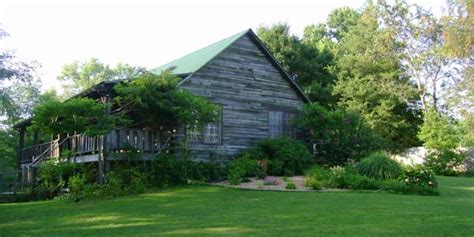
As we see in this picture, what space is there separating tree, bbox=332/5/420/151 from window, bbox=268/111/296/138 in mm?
14553

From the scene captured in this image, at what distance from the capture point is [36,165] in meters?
19.1

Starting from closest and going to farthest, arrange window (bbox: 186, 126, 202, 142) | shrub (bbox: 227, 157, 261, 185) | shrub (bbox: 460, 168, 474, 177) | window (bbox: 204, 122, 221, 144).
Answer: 1. shrub (bbox: 227, 157, 261, 185)
2. window (bbox: 186, 126, 202, 142)
3. window (bbox: 204, 122, 221, 144)
4. shrub (bbox: 460, 168, 474, 177)

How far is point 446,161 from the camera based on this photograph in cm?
2694

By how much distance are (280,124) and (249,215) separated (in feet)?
41.8

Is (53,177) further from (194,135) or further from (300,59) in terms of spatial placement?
(300,59)

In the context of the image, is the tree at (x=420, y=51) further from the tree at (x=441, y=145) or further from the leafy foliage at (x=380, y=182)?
the leafy foliage at (x=380, y=182)

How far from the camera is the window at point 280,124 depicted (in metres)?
21.9

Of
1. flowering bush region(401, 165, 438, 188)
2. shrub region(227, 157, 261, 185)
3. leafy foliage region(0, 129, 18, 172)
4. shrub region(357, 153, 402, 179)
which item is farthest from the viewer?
leafy foliage region(0, 129, 18, 172)

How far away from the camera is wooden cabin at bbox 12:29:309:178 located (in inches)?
750

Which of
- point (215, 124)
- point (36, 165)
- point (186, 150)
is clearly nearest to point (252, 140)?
point (215, 124)

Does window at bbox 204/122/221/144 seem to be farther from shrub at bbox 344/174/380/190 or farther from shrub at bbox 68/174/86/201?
shrub at bbox 344/174/380/190

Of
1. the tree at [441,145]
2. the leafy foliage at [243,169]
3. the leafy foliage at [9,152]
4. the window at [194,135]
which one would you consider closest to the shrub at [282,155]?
the leafy foliage at [243,169]

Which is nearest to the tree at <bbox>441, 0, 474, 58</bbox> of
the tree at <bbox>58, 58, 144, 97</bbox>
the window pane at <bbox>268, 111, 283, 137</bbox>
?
the window pane at <bbox>268, 111, 283, 137</bbox>

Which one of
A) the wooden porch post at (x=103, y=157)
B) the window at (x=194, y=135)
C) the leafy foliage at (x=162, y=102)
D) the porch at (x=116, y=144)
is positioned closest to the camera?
the wooden porch post at (x=103, y=157)
